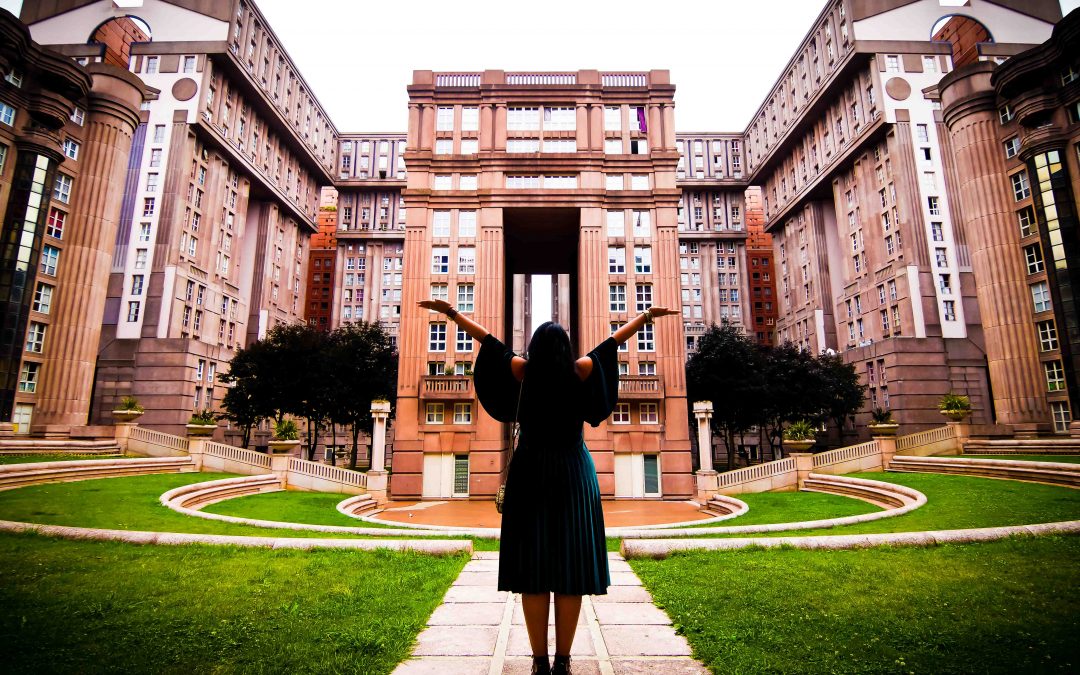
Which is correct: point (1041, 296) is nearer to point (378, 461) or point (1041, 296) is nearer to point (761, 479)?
point (761, 479)

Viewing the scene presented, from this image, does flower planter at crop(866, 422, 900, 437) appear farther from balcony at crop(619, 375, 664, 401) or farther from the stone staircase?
balcony at crop(619, 375, 664, 401)

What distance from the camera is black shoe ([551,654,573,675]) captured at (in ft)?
11.9

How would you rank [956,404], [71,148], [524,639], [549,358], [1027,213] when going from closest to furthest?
1. [549,358]
2. [524,639]
3. [956,404]
4. [1027,213]
5. [71,148]

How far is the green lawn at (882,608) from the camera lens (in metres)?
4.35

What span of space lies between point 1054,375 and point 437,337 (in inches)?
1610

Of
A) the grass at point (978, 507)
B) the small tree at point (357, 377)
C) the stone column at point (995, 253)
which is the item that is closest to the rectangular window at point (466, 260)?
the small tree at point (357, 377)

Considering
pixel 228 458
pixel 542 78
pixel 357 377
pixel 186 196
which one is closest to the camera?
pixel 228 458

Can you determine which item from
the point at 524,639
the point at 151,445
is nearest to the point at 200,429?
the point at 151,445

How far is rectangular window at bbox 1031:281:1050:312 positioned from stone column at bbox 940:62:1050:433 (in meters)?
0.81

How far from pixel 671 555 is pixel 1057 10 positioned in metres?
63.2

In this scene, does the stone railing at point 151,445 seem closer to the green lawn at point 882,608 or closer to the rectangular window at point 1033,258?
the green lawn at point 882,608

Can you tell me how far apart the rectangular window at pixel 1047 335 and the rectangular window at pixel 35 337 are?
66362 mm

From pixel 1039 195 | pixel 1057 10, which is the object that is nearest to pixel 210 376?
pixel 1039 195

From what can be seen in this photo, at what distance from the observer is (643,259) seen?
36375 millimetres
